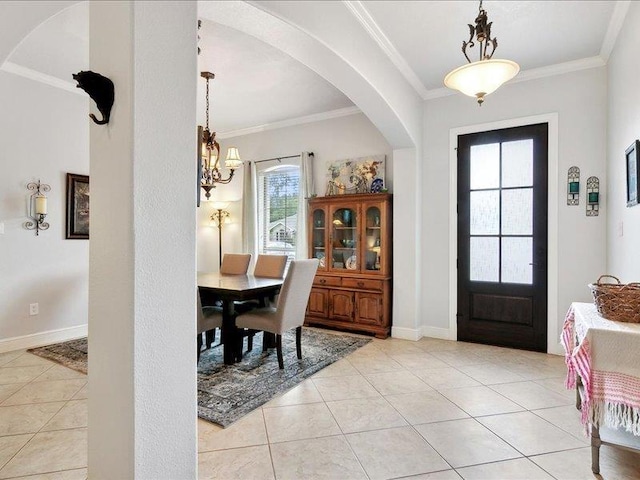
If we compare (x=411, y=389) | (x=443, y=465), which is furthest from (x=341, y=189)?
(x=443, y=465)

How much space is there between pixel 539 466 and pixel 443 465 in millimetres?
491

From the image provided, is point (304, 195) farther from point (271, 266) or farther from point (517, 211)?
point (517, 211)

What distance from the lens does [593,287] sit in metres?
1.98

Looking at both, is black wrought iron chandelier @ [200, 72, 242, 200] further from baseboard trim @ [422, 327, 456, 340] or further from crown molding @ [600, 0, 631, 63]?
crown molding @ [600, 0, 631, 63]

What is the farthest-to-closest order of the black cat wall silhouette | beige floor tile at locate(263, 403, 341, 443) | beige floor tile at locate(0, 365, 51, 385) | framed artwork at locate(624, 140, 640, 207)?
beige floor tile at locate(0, 365, 51, 385) < framed artwork at locate(624, 140, 640, 207) < beige floor tile at locate(263, 403, 341, 443) < the black cat wall silhouette

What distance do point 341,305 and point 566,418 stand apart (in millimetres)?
2524

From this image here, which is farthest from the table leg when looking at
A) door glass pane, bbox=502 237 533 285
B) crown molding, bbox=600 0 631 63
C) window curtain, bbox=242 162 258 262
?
crown molding, bbox=600 0 631 63

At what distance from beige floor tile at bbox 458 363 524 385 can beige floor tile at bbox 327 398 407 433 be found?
3.23 ft

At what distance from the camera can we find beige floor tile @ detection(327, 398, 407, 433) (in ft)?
7.25

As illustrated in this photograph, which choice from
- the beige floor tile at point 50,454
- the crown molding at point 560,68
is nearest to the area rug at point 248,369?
the beige floor tile at point 50,454

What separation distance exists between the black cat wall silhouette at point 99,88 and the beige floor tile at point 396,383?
2.51 metres

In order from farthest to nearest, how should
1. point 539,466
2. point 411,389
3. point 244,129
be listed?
point 244,129 → point 411,389 → point 539,466

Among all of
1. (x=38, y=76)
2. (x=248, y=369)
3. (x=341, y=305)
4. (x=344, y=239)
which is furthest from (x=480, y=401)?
A: (x=38, y=76)

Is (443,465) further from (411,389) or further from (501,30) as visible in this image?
(501,30)
